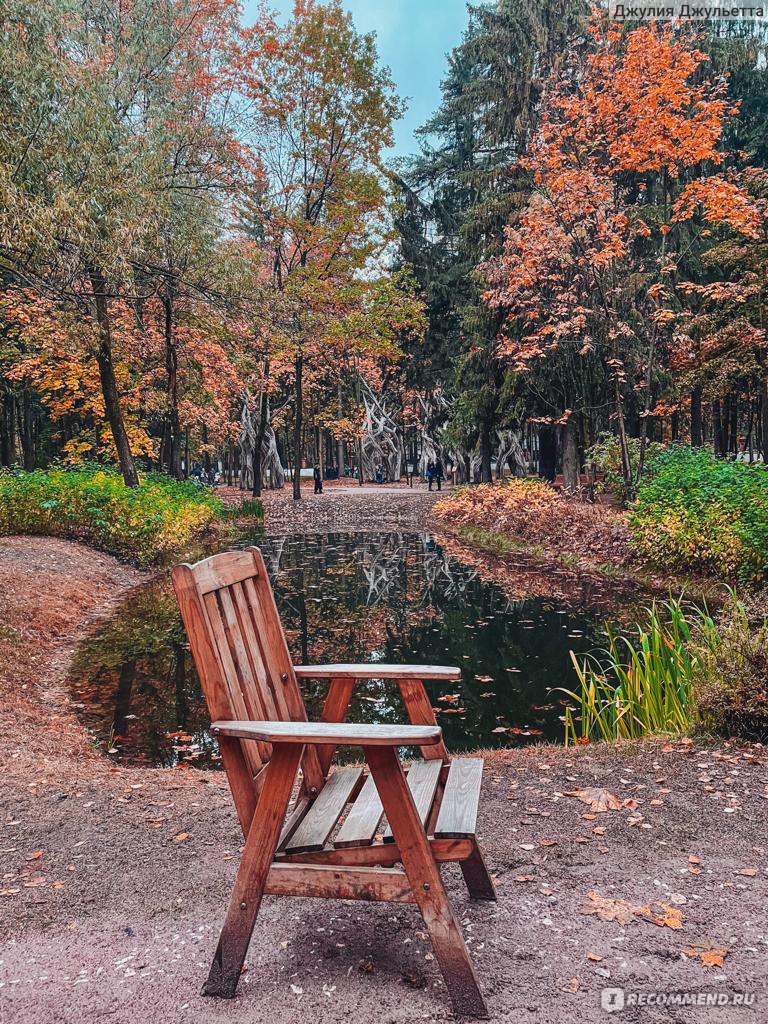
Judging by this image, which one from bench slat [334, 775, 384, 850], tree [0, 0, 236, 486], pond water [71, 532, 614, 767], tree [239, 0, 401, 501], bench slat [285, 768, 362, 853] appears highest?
tree [239, 0, 401, 501]

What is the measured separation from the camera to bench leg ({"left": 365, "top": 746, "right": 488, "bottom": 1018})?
2.02m

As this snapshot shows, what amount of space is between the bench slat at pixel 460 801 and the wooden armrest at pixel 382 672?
0.37 meters

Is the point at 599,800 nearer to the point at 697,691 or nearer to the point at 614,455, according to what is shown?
the point at 697,691

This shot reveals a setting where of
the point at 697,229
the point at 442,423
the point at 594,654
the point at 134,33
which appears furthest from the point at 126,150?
the point at 442,423

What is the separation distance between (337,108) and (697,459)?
58.8ft

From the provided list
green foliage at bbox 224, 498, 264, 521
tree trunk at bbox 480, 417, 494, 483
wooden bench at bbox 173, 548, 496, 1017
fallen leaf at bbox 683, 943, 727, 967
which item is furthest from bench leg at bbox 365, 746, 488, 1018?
tree trunk at bbox 480, 417, 494, 483

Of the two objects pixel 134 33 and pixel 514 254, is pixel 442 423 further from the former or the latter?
pixel 134 33

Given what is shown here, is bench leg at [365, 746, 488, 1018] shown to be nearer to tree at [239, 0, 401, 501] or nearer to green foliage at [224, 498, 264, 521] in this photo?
green foliage at [224, 498, 264, 521]

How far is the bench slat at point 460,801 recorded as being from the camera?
6.95 feet

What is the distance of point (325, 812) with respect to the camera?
2404 mm

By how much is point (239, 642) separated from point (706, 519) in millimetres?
9060

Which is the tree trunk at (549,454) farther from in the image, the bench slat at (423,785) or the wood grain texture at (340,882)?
the wood grain texture at (340,882)

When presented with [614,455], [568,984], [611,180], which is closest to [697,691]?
[568,984]

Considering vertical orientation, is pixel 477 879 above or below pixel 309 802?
below
